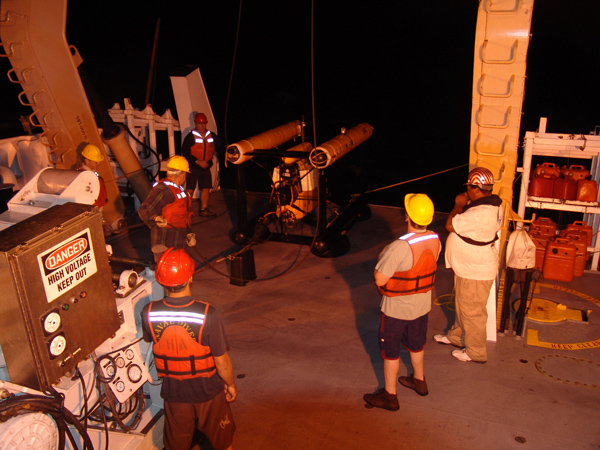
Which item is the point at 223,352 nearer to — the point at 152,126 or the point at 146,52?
the point at 152,126

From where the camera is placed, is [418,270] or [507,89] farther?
[507,89]

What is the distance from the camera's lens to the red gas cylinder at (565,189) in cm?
597

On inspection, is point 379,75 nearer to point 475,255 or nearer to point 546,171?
point 546,171

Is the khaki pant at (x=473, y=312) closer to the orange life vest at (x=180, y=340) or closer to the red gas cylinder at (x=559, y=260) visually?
the red gas cylinder at (x=559, y=260)

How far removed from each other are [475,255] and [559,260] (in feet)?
8.08

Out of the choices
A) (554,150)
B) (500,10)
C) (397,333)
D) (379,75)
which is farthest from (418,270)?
(379,75)

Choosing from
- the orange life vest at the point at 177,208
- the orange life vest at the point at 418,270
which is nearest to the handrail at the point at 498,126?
the orange life vest at the point at 418,270

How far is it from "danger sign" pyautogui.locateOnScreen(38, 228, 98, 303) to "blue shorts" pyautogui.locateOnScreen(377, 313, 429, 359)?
2180 mm

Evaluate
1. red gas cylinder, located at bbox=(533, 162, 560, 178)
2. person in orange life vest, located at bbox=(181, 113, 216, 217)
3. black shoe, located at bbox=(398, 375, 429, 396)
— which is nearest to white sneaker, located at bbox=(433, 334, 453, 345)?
black shoe, located at bbox=(398, 375, 429, 396)

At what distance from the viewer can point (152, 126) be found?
9.17 metres

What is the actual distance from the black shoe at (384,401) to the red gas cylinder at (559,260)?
3.32 metres

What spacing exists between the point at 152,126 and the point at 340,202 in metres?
3.74

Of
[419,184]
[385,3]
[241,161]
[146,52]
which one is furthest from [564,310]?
[146,52]

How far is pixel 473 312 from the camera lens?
14.7 ft
